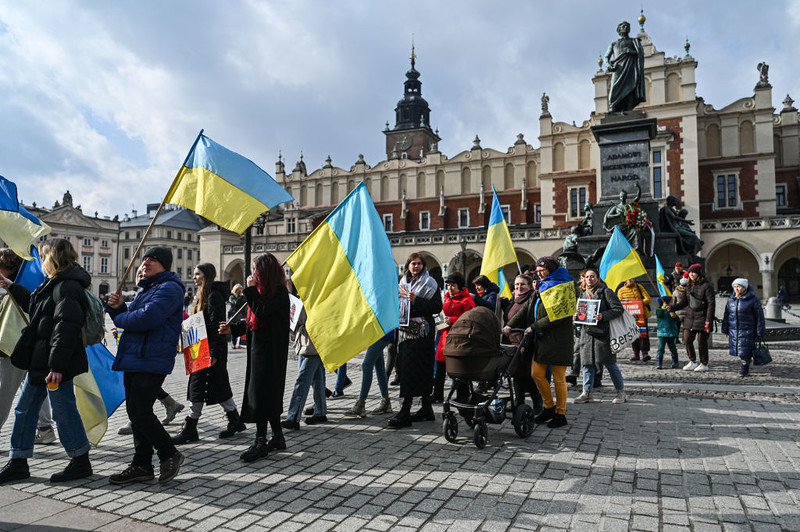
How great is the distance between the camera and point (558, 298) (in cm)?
546

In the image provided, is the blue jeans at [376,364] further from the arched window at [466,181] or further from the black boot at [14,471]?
the arched window at [466,181]

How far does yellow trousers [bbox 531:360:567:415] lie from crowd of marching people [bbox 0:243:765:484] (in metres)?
0.01

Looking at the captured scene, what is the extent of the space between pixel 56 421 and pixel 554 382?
4.44 metres

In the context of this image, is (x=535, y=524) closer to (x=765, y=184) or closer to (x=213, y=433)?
(x=213, y=433)

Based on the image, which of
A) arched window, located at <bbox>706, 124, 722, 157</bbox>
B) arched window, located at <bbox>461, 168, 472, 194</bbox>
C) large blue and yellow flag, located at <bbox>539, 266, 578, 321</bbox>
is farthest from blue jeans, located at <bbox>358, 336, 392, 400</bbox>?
arched window, located at <bbox>461, 168, 472, 194</bbox>

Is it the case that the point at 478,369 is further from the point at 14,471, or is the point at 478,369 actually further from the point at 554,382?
the point at 14,471

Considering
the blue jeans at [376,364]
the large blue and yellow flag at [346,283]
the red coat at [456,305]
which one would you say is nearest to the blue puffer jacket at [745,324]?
the red coat at [456,305]

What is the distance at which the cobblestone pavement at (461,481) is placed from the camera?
3307mm

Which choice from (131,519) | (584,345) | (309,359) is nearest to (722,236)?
(584,345)

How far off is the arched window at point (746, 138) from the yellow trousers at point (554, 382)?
38.4 metres

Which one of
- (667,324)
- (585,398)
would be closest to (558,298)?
(585,398)

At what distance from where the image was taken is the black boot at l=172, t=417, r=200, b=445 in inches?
200

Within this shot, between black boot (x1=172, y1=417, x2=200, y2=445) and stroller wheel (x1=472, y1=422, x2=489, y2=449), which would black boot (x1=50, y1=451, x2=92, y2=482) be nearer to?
black boot (x1=172, y1=417, x2=200, y2=445)

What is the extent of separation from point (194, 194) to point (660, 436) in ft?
16.7
